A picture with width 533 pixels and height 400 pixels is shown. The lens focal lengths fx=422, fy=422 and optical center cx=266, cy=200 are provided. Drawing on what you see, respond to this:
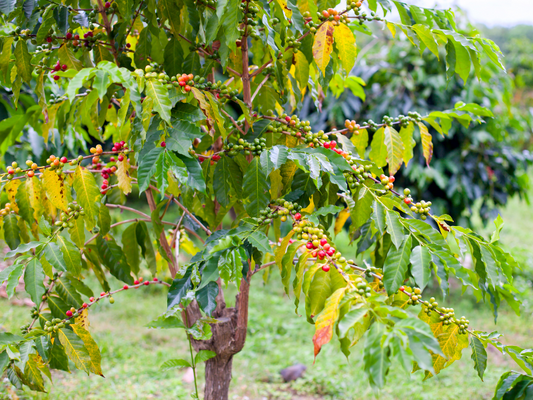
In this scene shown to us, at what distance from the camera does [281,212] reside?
1.08 m

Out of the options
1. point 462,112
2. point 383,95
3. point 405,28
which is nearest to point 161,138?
point 405,28

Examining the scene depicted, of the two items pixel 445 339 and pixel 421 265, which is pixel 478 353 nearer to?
pixel 445 339

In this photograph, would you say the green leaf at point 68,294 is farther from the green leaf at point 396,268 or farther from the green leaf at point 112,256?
the green leaf at point 396,268

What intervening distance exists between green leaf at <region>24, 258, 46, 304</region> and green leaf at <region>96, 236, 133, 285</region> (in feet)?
1.16

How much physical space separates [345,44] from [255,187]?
458 millimetres

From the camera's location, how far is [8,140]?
1.75 m

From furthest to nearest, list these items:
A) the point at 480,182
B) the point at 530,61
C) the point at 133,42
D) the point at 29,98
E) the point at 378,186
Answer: the point at 530,61 → the point at 480,182 → the point at 29,98 → the point at 133,42 → the point at 378,186

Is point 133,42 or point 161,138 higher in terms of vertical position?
point 133,42

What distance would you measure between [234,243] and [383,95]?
334 centimetres

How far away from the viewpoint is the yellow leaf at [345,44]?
3.73ft

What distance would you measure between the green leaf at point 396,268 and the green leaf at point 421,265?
0.8 inches

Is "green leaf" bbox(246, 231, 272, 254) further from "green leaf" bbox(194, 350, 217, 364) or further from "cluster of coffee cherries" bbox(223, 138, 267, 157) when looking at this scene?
"green leaf" bbox(194, 350, 217, 364)

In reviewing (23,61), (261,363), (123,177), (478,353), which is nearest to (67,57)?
(23,61)

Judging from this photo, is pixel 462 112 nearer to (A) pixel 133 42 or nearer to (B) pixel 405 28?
(B) pixel 405 28
